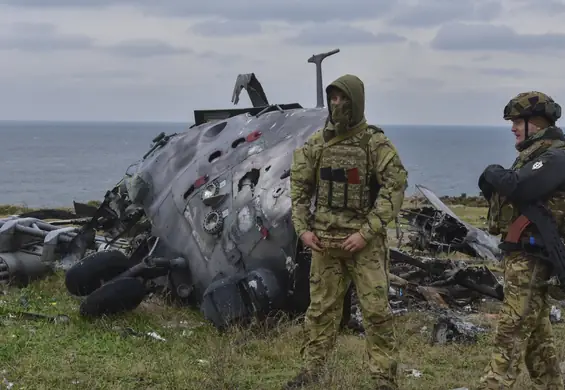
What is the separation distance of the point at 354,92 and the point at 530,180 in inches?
54.5

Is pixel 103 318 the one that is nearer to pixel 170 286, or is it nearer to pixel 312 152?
pixel 170 286

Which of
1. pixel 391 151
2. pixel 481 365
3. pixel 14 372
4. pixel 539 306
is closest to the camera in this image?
pixel 539 306

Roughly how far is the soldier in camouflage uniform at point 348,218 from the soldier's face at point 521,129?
2.72 ft

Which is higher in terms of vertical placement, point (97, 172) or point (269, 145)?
point (269, 145)

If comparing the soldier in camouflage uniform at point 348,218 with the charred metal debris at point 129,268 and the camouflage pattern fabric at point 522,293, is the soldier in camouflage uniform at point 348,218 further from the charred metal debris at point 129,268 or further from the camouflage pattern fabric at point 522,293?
the charred metal debris at point 129,268

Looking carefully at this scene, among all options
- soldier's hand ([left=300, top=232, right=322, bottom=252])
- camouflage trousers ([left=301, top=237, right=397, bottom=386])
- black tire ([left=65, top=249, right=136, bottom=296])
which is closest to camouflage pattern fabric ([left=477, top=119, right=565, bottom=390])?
camouflage trousers ([left=301, top=237, right=397, bottom=386])

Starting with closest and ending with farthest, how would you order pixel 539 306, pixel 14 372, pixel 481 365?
pixel 539 306
pixel 14 372
pixel 481 365

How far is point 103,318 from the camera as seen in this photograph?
7836 millimetres

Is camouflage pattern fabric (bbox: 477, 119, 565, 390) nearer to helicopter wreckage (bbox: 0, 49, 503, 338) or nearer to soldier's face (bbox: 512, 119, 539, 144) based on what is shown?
soldier's face (bbox: 512, 119, 539, 144)

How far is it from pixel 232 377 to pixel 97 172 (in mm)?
78914

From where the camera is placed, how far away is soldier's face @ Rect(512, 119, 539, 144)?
17.0ft

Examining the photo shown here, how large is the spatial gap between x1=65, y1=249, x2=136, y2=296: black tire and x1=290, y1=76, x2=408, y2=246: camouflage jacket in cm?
348

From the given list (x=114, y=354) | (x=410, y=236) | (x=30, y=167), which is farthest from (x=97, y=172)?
(x=114, y=354)

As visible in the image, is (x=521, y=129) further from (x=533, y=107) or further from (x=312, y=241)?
(x=312, y=241)
